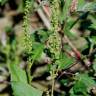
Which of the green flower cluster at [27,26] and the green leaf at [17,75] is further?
the green leaf at [17,75]

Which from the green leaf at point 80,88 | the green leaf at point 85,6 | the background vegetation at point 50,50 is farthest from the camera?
the green leaf at point 85,6

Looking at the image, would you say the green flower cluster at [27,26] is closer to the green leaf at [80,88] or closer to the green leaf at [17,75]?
the green leaf at [17,75]

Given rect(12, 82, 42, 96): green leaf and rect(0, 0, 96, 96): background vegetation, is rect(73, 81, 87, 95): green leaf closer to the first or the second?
rect(0, 0, 96, 96): background vegetation

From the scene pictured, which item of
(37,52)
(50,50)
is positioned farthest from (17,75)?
(50,50)

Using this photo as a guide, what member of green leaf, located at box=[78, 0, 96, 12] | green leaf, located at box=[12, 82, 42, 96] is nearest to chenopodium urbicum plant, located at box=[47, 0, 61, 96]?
green leaf, located at box=[12, 82, 42, 96]

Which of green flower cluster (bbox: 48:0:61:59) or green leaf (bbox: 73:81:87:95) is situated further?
green leaf (bbox: 73:81:87:95)

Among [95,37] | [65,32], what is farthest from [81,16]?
[95,37]

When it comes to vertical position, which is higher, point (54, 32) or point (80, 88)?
point (54, 32)

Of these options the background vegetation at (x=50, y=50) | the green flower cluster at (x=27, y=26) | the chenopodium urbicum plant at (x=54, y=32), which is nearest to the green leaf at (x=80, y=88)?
the background vegetation at (x=50, y=50)

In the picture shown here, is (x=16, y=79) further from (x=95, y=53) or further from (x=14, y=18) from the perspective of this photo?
(x=14, y=18)

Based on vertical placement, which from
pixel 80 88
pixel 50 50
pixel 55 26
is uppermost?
pixel 55 26

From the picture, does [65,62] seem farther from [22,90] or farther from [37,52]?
[22,90]

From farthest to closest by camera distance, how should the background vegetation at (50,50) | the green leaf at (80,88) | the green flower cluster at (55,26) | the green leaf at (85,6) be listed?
the green leaf at (85,6), the green leaf at (80,88), the background vegetation at (50,50), the green flower cluster at (55,26)

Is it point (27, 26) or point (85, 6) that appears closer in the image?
point (27, 26)
